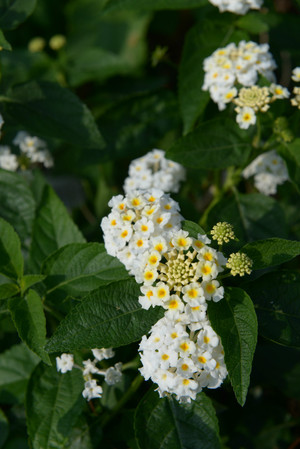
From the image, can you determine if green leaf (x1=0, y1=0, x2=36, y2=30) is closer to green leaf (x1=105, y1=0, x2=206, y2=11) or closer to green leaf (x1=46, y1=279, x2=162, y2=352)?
green leaf (x1=105, y1=0, x2=206, y2=11)

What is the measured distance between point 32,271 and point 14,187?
391 millimetres

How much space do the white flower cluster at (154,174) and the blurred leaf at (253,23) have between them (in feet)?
2.30

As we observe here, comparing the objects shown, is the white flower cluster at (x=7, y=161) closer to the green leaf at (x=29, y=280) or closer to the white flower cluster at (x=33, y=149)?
the white flower cluster at (x=33, y=149)

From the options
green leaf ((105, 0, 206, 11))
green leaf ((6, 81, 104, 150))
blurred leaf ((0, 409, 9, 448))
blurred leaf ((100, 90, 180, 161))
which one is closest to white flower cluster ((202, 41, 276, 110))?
green leaf ((105, 0, 206, 11))

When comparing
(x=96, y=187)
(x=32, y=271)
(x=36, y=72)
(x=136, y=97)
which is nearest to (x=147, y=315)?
(x=32, y=271)

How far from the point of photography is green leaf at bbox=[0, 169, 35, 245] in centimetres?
212

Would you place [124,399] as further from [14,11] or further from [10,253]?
[14,11]

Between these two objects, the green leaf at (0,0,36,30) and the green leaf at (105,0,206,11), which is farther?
the green leaf at (105,0,206,11)

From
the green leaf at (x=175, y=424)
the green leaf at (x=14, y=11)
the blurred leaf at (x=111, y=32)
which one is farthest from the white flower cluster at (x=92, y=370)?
the blurred leaf at (x=111, y=32)

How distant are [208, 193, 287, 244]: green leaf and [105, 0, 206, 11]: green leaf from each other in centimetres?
89

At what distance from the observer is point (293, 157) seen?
1951 mm

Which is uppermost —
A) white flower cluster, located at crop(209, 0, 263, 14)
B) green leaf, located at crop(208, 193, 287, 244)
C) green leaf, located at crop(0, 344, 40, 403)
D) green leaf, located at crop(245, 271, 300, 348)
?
white flower cluster, located at crop(209, 0, 263, 14)

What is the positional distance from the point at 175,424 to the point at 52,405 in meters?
0.43

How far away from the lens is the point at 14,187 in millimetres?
2137
